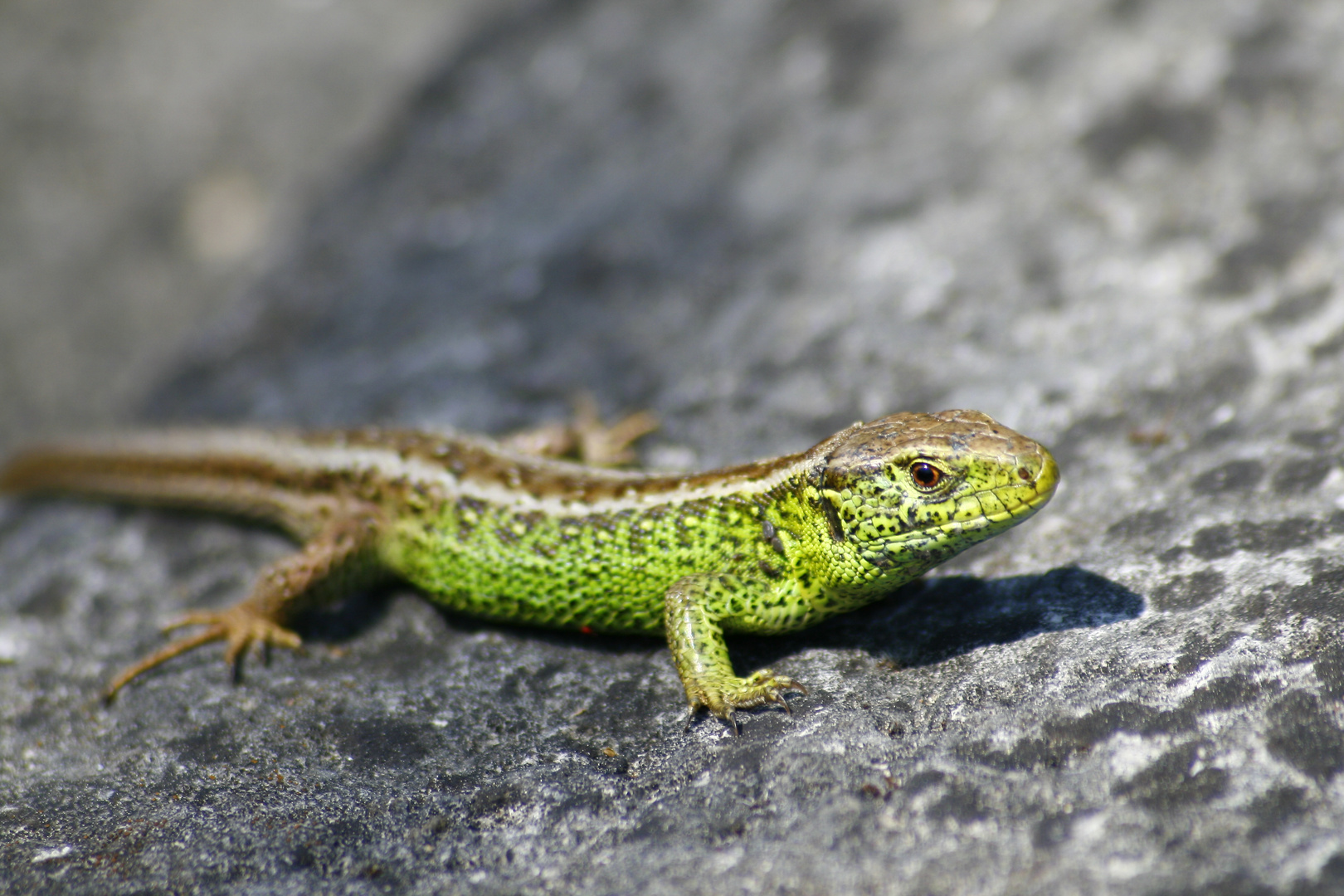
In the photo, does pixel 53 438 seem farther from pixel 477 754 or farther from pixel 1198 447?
pixel 1198 447

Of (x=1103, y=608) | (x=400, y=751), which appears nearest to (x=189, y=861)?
(x=400, y=751)

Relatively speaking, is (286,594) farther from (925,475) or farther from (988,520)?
(988,520)

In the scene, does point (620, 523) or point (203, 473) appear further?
point (203, 473)

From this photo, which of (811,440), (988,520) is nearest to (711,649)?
(988,520)

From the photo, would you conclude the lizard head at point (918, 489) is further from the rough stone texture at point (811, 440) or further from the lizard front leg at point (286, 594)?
the lizard front leg at point (286, 594)

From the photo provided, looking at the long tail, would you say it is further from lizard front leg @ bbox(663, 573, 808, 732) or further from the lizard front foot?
the lizard front foot

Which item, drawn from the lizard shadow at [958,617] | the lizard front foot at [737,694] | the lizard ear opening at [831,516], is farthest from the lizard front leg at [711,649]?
the lizard ear opening at [831,516]

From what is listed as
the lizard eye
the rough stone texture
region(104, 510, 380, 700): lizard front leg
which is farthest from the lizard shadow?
region(104, 510, 380, 700): lizard front leg
